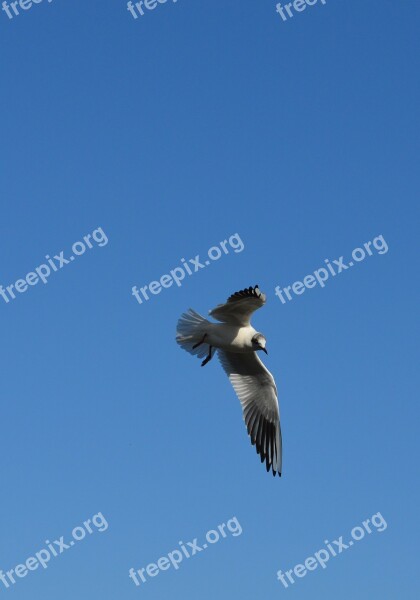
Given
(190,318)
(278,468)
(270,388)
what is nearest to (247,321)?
(190,318)

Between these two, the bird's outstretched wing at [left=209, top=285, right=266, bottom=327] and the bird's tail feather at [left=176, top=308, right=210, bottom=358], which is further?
the bird's tail feather at [left=176, top=308, right=210, bottom=358]

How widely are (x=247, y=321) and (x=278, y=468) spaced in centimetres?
265

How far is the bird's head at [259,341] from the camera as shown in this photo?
11.4m

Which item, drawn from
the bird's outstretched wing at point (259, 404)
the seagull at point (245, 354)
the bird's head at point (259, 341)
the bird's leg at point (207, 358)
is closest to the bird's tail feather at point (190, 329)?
the seagull at point (245, 354)

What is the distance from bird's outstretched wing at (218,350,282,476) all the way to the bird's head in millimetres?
1165

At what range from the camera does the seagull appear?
11102 mm

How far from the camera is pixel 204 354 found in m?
12.0

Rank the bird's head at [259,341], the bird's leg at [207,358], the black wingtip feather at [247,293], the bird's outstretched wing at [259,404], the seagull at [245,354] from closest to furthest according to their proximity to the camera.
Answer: the black wingtip feather at [247,293], the seagull at [245,354], the bird's head at [259,341], the bird's leg at [207,358], the bird's outstretched wing at [259,404]

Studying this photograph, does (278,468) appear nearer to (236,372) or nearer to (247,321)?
(236,372)

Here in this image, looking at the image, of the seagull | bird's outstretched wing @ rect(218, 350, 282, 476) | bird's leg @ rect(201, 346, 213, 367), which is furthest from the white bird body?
bird's outstretched wing @ rect(218, 350, 282, 476)

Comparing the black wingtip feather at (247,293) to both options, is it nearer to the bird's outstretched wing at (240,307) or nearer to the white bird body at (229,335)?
the bird's outstretched wing at (240,307)

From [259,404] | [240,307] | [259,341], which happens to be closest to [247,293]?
[240,307]

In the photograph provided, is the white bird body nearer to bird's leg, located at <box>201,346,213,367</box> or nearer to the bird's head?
the bird's head

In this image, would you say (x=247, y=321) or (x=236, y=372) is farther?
(x=236, y=372)
